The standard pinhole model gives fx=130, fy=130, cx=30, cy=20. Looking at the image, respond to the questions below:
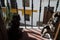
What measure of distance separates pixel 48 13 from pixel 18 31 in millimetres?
366

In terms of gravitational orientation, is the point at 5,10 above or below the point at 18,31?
above

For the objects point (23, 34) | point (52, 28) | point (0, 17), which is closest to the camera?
A: point (0, 17)

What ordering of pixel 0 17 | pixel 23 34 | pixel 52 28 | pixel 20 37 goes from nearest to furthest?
pixel 0 17 < pixel 52 28 < pixel 20 37 < pixel 23 34

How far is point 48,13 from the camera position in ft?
4.45

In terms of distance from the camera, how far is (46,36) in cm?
→ 136

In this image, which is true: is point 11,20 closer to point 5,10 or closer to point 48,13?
point 5,10

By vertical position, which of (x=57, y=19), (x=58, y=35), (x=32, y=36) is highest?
(x=57, y=19)

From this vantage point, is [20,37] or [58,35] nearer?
[58,35]

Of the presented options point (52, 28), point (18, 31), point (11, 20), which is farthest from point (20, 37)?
point (52, 28)

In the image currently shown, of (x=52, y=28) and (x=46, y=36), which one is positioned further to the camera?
(x=46, y=36)

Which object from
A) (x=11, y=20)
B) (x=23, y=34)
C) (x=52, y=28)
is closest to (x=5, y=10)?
(x=11, y=20)

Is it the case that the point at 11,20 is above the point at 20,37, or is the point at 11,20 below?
above

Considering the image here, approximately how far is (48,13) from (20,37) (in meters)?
0.38

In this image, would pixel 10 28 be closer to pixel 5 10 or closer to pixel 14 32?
pixel 14 32
